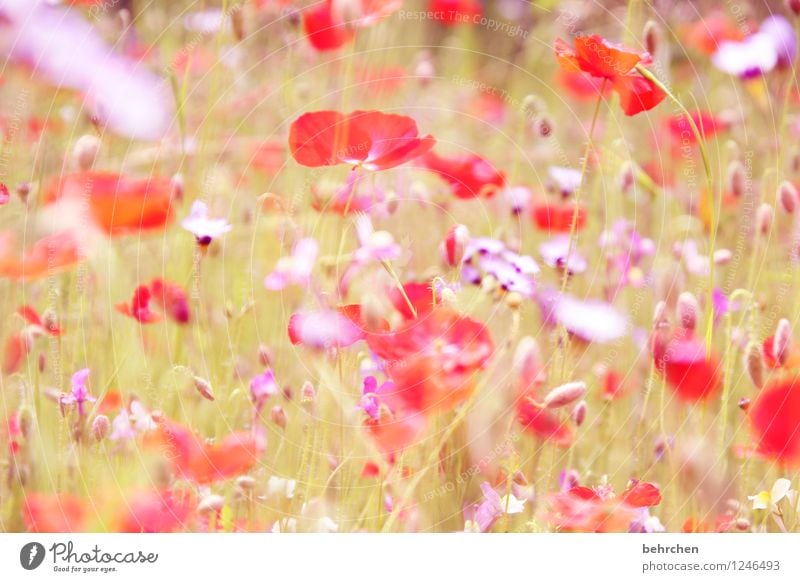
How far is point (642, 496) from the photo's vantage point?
2.09 ft

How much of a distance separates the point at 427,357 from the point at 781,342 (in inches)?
9.7

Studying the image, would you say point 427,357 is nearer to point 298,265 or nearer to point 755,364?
point 298,265

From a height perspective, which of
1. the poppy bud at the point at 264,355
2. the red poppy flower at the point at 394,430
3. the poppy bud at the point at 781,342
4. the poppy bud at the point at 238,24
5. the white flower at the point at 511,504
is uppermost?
the poppy bud at the point at 238,24

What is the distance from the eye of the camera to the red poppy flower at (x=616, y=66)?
0.61 meters

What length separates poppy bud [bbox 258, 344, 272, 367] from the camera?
647 mm

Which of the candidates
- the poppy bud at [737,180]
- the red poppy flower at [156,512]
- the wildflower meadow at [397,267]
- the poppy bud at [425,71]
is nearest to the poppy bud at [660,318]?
the wildflower meadow at [397,267]

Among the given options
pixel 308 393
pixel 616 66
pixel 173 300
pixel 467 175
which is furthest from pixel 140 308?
pixel 616 66

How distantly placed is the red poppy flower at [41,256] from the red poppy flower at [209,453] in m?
0.13

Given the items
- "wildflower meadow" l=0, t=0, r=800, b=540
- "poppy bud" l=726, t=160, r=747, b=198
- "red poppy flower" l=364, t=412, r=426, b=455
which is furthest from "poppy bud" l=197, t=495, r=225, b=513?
"poppy bud" l=726, t=160, r=747, b=198

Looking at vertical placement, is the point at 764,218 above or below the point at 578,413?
above

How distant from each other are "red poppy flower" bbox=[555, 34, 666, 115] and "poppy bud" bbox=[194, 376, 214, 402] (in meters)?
0.32

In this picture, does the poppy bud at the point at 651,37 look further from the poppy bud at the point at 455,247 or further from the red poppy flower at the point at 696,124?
the poppy bud at the point at 455,247

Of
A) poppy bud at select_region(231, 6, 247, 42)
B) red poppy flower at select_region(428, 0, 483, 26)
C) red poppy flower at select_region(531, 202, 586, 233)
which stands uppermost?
red poppy flower at select_region(428, 0, 483, 26)

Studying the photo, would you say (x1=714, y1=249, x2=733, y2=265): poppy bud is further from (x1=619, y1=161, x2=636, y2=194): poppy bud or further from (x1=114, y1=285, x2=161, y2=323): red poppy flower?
(x1=114, y1=285, x2=161, y2=323): red poppy flower
